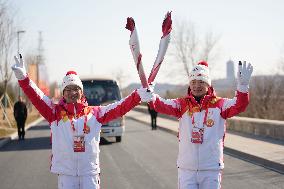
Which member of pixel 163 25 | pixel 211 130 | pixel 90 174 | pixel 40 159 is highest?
pixel 163 25

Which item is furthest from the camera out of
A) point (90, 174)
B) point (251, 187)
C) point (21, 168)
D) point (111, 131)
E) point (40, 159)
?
point (111, 131)

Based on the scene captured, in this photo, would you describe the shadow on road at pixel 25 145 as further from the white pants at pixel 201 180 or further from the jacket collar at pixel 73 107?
the white pants at pixel 201 180

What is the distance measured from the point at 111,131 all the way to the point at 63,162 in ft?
40.8

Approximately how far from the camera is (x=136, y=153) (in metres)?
14.8

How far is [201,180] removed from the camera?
520 centimetres

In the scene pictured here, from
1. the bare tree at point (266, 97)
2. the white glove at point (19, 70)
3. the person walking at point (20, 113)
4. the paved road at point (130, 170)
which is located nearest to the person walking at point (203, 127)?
the white glove at point (19, 70)

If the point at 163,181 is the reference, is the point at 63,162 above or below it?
above

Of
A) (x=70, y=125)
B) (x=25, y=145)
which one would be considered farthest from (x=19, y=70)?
(x=25, y=145)

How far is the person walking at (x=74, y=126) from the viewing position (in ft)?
16.9

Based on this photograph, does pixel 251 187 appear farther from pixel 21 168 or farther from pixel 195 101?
pixel 21 168

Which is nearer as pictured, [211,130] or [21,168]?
[211,130]

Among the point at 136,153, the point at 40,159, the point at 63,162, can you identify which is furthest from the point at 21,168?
the point at 63,162

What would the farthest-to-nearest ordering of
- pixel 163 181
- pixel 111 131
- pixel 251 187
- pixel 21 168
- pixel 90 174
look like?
pixel 111 131 → pixel 21 168 → pixel 163 181 → pixel 251 187 → pixel 90 174

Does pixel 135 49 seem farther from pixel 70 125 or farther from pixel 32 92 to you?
pixel 32 92
